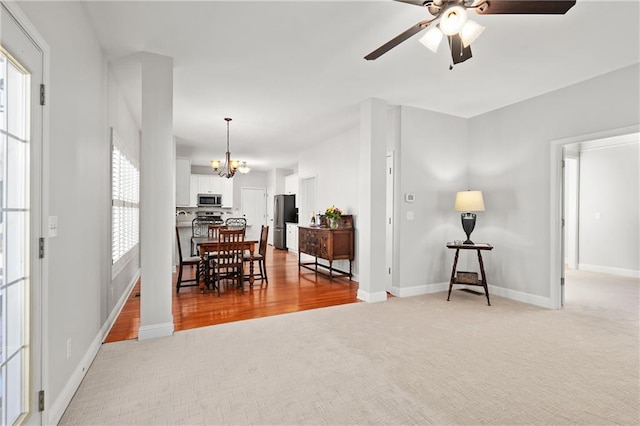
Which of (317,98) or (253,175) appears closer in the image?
(317,98)

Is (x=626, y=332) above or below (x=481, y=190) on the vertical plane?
below

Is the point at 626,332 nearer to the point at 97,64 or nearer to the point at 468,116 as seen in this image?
the point at 468,116

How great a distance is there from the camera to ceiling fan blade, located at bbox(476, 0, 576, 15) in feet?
5.62

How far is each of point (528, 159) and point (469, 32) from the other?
10.1 feet

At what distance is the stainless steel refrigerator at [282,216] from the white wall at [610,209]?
6866 mm

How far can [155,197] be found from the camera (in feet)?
10.2

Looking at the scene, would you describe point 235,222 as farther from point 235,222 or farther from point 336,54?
point 336,54

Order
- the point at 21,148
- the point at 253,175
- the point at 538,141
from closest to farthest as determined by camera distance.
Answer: the point at 21,148 < the point at 538,141 < the point at 253,175

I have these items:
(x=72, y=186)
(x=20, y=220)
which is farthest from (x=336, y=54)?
(x=20, y=220)

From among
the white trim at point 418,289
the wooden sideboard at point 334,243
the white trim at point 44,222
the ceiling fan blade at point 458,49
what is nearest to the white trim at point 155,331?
the white trim at point 44,222

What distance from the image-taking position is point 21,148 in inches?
60.7

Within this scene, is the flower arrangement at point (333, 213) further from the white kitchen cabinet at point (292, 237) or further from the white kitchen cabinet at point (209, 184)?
the white kitchen cabinet at point (209, 184)

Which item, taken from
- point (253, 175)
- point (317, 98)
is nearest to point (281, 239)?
point (253, 175)

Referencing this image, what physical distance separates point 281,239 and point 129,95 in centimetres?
639
